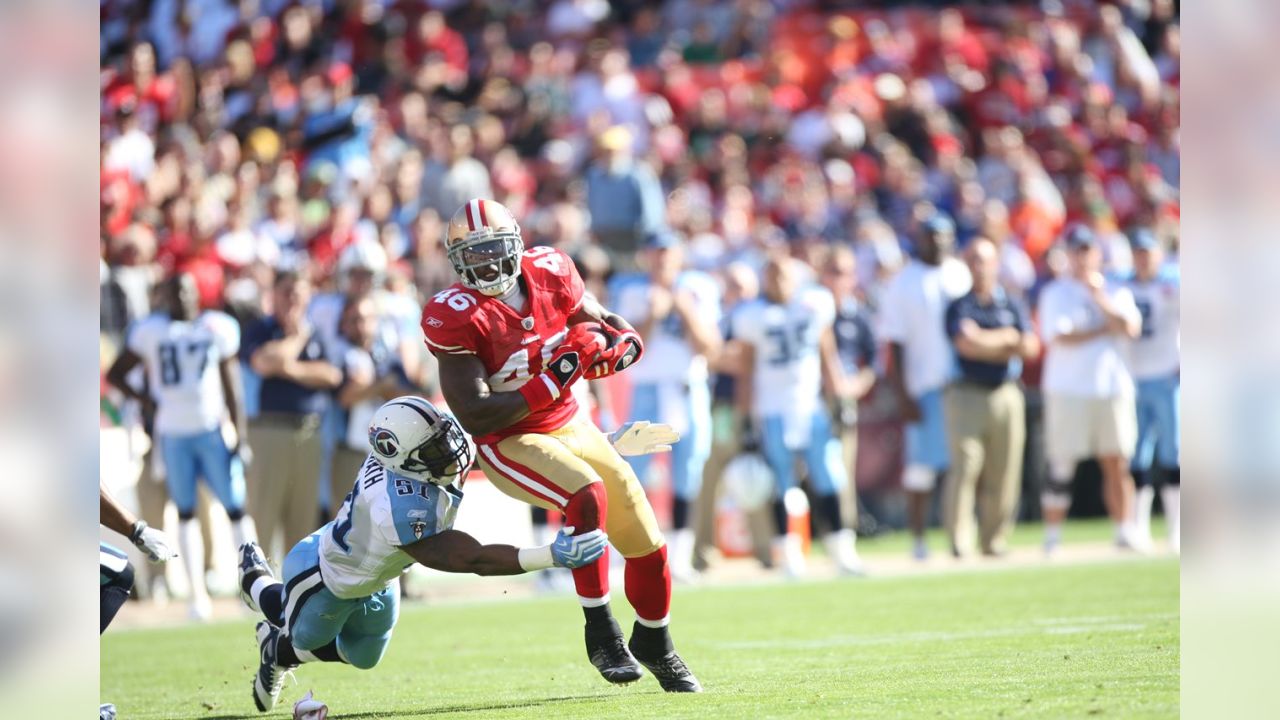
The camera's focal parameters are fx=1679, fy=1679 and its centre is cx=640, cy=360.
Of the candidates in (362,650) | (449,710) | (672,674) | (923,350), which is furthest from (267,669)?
(923,350)

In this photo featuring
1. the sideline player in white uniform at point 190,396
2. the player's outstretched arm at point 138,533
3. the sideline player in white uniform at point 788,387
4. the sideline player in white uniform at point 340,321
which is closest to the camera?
the player's outstretched arm at point 138,533

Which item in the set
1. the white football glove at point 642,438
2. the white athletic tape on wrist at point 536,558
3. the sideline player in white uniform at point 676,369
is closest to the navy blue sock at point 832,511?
the sideline player in white uniform at point 676,369

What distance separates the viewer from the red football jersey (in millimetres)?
6258

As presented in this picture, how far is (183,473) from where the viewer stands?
10914 millimetres

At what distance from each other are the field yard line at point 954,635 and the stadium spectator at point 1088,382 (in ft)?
14.1

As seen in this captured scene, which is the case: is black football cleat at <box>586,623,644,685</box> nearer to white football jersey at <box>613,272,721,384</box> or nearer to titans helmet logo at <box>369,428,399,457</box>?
titans helmet logo at <box>369,428,399,457</box>

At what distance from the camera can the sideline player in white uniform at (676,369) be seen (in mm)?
11820

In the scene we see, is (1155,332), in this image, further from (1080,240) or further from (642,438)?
(642,438)

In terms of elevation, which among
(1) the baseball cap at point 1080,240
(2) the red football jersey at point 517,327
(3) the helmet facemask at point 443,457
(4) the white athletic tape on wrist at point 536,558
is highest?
(1) the baseball cap at point 1080,240

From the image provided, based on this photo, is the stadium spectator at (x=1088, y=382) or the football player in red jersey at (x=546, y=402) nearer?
the football player in red jersey at (x=546, y=402)

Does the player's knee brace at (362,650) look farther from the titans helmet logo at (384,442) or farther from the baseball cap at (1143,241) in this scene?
the baseball cap at (1143,241)

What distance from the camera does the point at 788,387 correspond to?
12.0 meters

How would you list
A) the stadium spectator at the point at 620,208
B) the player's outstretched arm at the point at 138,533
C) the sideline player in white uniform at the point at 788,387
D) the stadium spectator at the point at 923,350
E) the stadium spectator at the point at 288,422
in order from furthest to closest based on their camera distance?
the stadium spectator at the point at 620,208, the stadium spectator at the point at 923,350, the sideline player in white uniform at the point at 788,387, the stadium spectator at the point at 288,422, the player's outstretched arm at the point at 138,533

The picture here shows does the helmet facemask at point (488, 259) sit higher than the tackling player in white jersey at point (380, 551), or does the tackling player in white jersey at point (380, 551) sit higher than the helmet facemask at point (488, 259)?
the helmet facemask at point (488, 259)
